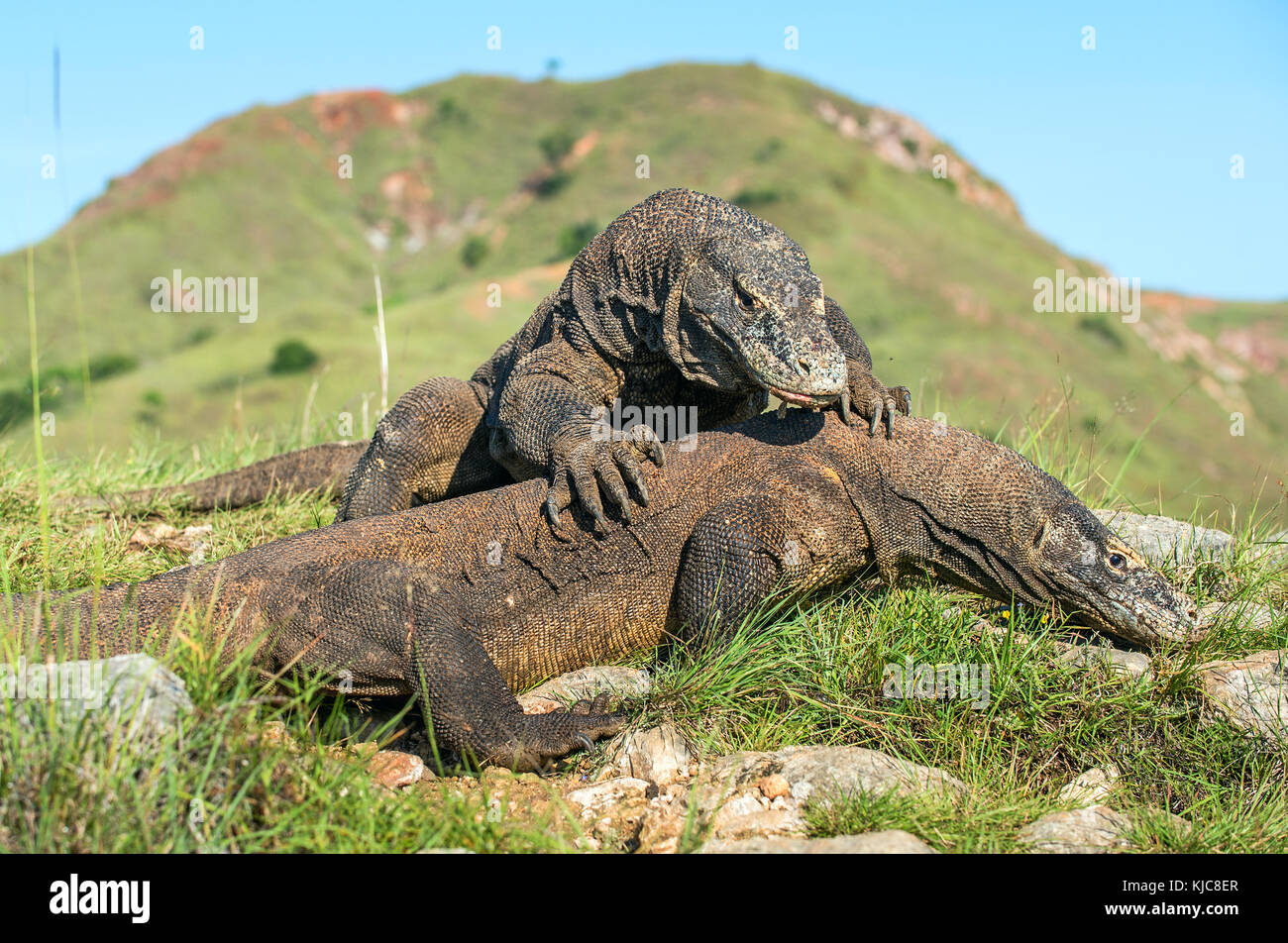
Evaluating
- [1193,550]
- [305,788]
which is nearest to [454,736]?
[305,788]

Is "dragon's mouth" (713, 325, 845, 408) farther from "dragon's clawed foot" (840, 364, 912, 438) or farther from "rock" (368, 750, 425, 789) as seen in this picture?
"rock" (368, 750, 425, 789)

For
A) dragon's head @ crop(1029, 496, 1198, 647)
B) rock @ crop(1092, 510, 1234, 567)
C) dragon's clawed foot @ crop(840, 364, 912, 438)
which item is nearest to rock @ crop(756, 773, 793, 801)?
dragon's head @ crop(1029, 496, 1198, 647)

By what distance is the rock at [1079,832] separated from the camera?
3.47 metres

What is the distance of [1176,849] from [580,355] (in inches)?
127

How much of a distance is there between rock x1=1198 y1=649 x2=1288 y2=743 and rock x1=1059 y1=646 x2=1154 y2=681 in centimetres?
22

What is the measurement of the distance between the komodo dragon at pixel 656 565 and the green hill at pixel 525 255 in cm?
2283

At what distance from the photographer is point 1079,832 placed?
3600mm

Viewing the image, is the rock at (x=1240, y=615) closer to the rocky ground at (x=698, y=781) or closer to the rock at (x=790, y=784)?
the rocky ground at (x=698, y=781)

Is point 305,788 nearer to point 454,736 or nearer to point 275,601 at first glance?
point 454,736

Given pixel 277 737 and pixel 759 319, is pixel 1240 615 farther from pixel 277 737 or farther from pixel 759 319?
pixel 277 737

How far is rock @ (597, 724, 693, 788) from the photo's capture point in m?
3.92

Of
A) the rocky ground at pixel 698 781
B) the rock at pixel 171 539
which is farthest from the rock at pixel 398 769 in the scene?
the rock at pixel 171 539

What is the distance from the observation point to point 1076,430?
8234 mm

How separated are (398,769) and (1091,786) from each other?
2478 mm
